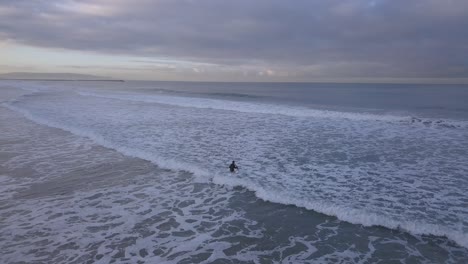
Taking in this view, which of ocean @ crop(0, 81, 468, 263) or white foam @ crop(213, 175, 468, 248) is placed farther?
white foam @ crop(213, 175, 468, 248)

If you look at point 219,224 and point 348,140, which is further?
point 348,140

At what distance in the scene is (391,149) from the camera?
52.3 ft

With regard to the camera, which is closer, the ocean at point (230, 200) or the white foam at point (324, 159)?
the ocean at point (230, 200)

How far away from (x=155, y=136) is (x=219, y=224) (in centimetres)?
1141

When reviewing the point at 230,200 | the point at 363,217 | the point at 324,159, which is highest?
the point at 324,159

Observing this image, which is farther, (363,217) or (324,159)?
(324,159)

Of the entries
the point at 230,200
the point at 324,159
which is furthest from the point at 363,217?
the point at 324,159

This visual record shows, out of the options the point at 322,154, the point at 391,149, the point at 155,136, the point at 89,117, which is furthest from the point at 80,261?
the point at 89,117

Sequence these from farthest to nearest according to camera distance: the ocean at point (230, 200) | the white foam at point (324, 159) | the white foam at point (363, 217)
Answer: the white foam at point (324, 159) → the white foam at point (363, 217) → the ocean at point (230, 200)

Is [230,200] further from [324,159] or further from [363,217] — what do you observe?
[324,159]

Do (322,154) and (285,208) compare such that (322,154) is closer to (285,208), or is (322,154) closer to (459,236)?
(285,208)

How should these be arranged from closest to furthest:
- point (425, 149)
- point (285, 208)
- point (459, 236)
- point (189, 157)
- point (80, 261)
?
1. point (80, 261)
2. point (459, 236)
3. point (285, 208)
4. point (189, 157)
5. point (425, 149)

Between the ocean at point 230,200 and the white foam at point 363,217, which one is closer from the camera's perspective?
the ocean at point 230,200

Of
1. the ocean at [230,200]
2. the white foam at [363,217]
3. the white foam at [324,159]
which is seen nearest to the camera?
the ocean at [230,200]
